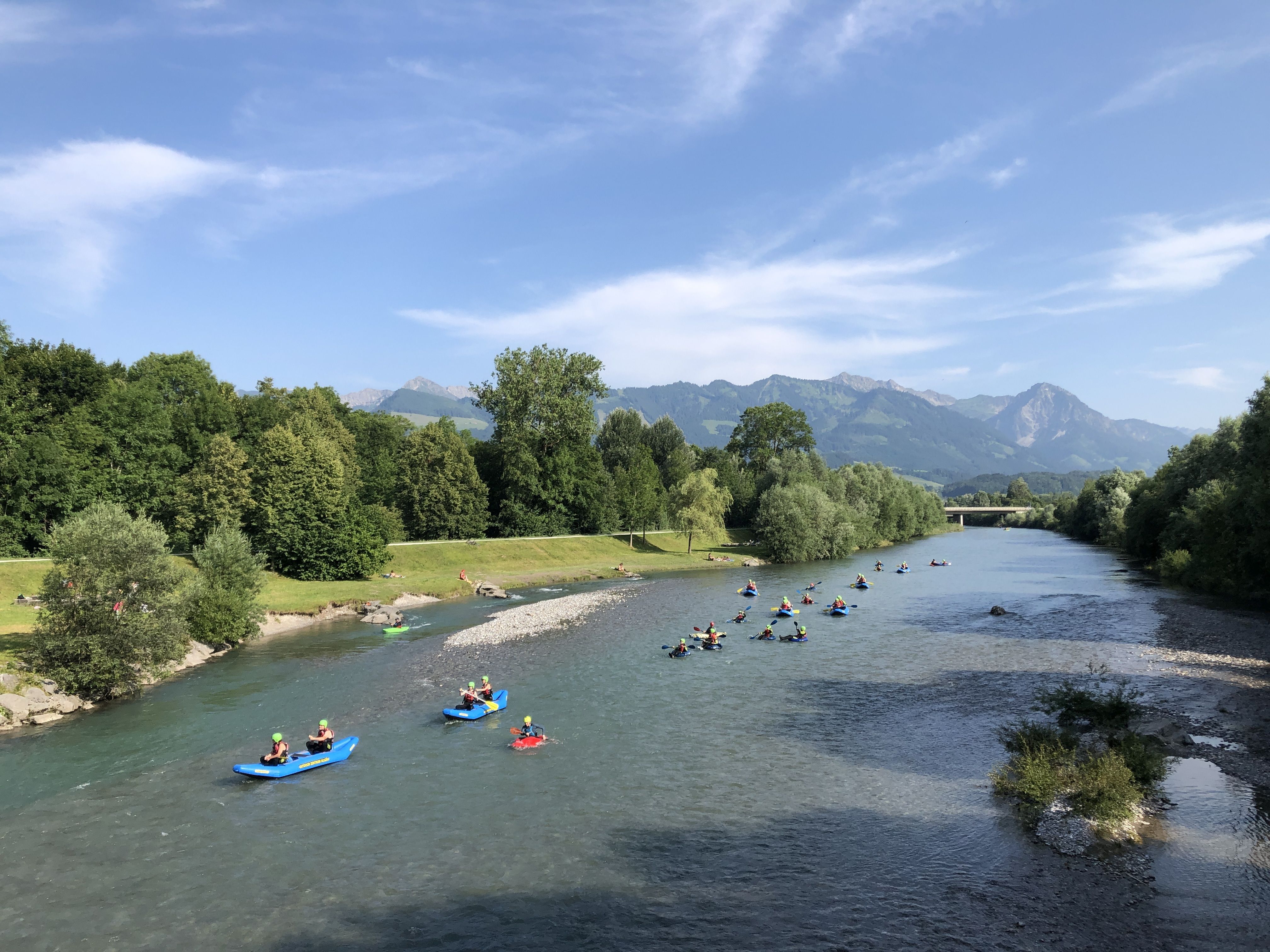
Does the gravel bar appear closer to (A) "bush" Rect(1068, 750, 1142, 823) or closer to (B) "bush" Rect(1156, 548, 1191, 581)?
(A) "bush" Rect(1068, 750, 1142, 823)

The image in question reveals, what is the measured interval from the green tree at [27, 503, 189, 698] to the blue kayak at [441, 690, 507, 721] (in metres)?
16.1

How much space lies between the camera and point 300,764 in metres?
28.5

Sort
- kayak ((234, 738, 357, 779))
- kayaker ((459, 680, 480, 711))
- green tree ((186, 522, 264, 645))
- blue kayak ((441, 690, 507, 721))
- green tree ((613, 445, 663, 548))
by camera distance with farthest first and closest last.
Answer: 1. green tree ((613, 445, 663, 548))
2. green tree ((186, 522, 264, 645))
3. kayaker ((459, 680, 480, 711))
4. blue kayak ((441, 690, 507, 721))
5. kayak ((234, 738, 357, 779))

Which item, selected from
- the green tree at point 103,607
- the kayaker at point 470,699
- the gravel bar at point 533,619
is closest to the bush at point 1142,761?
the kayaker at point 470,699

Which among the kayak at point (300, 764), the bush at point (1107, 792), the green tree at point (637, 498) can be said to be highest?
the green tree at point (637, 498)

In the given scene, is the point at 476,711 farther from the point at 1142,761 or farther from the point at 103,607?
the point at 1142,761

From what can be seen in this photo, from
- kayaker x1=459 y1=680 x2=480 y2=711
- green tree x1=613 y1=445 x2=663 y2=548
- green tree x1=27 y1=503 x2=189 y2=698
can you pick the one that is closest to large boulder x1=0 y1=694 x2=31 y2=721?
green tree x1=27 y1=503 x2=189 y2=698

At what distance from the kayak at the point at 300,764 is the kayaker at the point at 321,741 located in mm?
145

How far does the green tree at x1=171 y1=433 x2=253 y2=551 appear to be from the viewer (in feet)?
236

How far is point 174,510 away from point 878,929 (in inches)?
3004

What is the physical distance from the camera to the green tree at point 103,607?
3547cm

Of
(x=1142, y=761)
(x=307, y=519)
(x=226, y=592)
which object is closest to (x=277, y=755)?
(x=226, y=592)

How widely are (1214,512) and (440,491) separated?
85.8 metres

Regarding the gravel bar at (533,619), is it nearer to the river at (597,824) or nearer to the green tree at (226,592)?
the river at (597,824)
